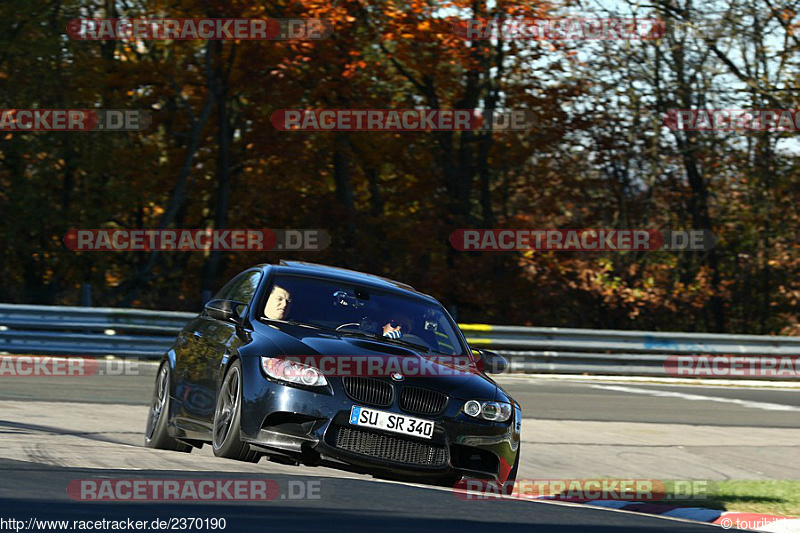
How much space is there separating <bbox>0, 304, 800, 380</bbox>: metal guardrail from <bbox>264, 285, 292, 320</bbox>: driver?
11.1 metres

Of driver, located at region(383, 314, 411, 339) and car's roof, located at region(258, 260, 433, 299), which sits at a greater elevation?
car's roof, located at region(258, 260, 433, 299)

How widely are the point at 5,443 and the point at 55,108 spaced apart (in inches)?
757

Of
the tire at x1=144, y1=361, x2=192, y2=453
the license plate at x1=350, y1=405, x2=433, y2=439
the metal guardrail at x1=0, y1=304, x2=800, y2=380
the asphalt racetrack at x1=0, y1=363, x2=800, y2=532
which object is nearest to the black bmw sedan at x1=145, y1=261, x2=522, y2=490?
the license plate at x1=350, y1=405, x2=433, y2=439

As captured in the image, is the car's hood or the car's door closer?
the car's hood

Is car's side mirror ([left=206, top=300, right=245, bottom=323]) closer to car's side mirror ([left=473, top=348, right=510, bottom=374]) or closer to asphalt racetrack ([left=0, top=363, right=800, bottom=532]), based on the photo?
asphalt racetrack ([left=0, top=363, right=800, bottom=532])

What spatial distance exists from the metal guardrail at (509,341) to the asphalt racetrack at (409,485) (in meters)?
1.13

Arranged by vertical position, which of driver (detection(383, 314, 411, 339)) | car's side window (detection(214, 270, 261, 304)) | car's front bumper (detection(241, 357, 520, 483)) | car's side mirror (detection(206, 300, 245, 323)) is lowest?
car's front bumper (detection(241, 357, 520, 483))

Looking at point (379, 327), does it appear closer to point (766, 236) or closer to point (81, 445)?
point (81, 445)

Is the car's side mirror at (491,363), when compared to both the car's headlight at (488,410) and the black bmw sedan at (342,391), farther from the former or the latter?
the car's headlight at (488,410)

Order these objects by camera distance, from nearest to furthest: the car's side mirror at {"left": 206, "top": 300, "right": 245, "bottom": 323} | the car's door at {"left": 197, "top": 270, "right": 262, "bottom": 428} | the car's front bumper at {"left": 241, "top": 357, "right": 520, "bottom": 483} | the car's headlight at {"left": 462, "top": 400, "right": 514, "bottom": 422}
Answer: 1. the car's front bumper at {"left": 241, "top": 357, "right": 520, "bottom": 483}
2. the car's headlight at {"left": 462, "top": 400, "right": 514, "bottom": 422}
3. the car's door at {"left": 197, "top": 270, "right": 262, "bottom": 428}
4. the car's side mirror at {"left": 206, "top": 300, "right": 245, "bottom": 323}

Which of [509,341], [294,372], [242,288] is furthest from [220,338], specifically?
[509,341]

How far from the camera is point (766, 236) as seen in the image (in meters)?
27.8

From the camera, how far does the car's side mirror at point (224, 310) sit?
28.6ft

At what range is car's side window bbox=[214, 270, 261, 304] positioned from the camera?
30.2 feet
